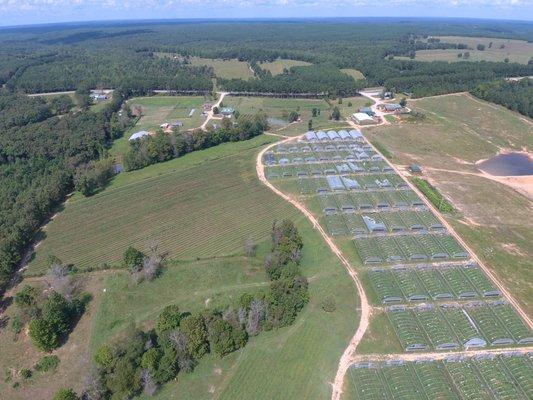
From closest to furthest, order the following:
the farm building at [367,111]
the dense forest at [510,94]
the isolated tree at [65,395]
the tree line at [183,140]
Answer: the isolated tree at [65,395] < the tree line at [183,140] < the dense forest at [510,94] < the farm building at [367,111]

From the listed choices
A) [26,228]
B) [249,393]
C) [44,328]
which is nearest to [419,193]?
[249,393]

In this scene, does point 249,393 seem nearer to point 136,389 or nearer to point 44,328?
point 136,389

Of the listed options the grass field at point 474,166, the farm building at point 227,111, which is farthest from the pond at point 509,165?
→ the farm building at point 227,111

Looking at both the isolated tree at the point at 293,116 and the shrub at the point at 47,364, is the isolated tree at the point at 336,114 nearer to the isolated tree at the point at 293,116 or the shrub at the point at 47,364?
the isolated tree at the point at 293,116

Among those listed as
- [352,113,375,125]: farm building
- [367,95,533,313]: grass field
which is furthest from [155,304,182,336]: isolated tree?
[352,113,375,125]: farm building

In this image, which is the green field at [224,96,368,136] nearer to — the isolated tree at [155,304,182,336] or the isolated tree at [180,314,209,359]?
the isolated tree at [155,304,182,336]

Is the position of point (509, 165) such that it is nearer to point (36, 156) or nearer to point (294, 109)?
point (294, 109)
